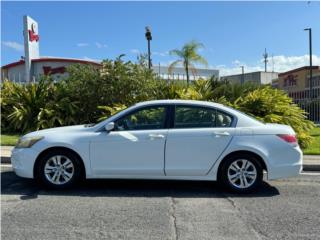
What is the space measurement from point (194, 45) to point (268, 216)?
23605 mm

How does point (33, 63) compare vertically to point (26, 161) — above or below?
above

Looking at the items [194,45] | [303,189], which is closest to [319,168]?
[303,189]

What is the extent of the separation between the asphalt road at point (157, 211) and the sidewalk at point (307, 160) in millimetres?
1709

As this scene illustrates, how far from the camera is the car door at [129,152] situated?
690 centimetres

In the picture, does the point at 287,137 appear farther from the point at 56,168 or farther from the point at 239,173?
the point at 56,168

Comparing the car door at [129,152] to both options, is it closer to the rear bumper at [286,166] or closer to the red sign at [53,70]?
the rear bumper at [286,166]

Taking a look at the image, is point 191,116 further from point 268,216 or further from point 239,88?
point 239,88

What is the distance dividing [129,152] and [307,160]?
16.3ft

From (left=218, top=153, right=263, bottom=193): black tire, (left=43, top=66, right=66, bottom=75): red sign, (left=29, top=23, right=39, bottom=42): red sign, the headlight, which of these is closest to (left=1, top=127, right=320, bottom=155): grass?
(left=218, top=153, right=263, bottom=193): black tire

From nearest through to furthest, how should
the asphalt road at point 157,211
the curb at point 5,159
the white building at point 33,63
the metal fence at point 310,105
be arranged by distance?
1. the asphalt road at point 157,211
2. the curb at point 5,159
3. the metal fence at point 310,105
4. the white building at point 33,63

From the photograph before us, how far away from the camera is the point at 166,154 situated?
6902 millimetres

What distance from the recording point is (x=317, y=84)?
3916cm

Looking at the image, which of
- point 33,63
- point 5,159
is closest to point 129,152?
point 5,159

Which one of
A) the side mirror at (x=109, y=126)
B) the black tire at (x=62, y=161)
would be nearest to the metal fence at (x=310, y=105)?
the side mirror at (x=109, y=126)
